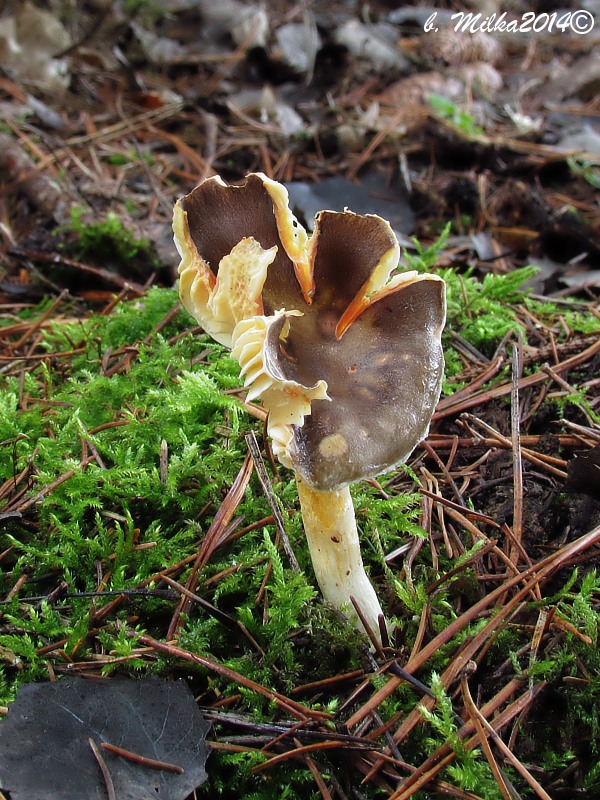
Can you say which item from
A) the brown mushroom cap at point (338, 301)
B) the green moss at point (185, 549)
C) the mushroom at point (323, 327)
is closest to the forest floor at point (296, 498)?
the green moss at point (185, 549)

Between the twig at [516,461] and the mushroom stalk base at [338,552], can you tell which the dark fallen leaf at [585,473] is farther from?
the mushroom stalk base at [338,552]

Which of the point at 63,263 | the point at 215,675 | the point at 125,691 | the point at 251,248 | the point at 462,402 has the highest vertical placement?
the point at 251,248

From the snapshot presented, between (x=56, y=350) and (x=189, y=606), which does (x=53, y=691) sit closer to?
(x=189, y=606)

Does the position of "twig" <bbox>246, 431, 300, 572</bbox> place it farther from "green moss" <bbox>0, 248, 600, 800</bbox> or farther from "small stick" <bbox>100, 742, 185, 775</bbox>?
"small stick" <bbox>100, 742, 185, 775</bbox>

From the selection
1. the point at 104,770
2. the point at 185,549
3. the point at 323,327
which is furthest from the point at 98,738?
the point at 323,327

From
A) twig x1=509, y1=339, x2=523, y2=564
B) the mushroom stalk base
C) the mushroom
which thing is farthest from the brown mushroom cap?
twig x1=509, y1=339, x2=523, y2=564

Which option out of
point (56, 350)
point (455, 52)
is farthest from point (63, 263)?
point (455, 52)

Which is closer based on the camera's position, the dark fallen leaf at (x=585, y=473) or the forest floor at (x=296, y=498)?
the forest floor at (x=296, y=498)
